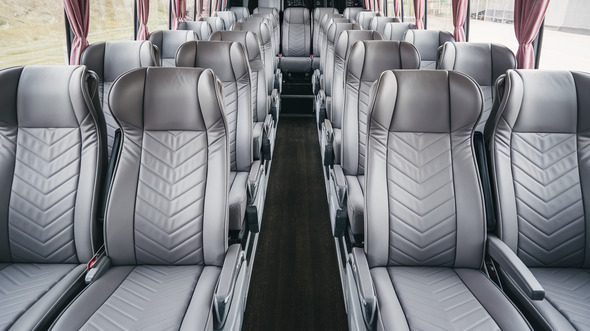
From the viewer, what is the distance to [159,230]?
1703 millimetres

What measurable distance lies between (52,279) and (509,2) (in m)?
4.27

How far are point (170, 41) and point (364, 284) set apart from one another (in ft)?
10.7

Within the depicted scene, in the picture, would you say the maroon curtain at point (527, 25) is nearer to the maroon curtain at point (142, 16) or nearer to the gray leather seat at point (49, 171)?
the gray leather seat at point (49, 171)

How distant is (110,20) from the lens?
4449 mm

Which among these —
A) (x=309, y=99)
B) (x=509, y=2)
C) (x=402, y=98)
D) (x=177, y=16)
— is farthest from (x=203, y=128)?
(x=177, y=16)

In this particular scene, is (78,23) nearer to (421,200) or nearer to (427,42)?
(427,42)

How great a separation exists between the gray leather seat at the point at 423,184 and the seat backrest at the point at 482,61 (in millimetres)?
1065

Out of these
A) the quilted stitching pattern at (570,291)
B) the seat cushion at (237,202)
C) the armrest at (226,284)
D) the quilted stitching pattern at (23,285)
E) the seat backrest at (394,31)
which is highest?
the seat backrest at (394,31)

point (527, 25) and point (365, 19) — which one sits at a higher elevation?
point (365, 19)

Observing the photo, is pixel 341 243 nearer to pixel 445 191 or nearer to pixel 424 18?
pixel 445 191

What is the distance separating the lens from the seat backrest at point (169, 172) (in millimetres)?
1699

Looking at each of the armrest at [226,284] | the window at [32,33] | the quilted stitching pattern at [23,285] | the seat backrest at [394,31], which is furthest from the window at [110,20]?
the seat backrest at [394,31]

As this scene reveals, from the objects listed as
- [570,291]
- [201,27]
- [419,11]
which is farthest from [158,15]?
[570,291]

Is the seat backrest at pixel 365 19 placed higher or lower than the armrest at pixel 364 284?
higher
